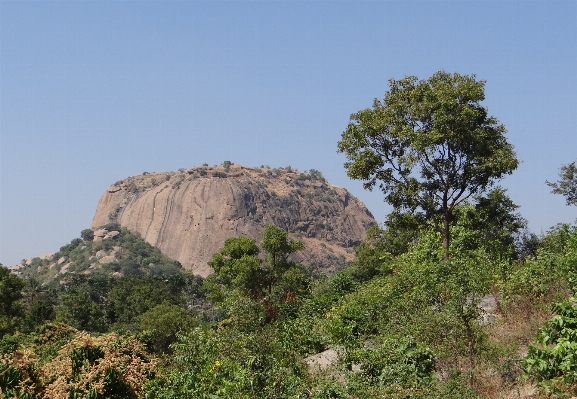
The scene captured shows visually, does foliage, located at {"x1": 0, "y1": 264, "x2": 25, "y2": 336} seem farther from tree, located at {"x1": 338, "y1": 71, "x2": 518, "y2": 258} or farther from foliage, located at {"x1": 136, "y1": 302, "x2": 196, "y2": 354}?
tree, located at {"x1": 338, "y1": 71, "x2": 518, "y2": 258}

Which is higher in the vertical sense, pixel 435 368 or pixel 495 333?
pixel 495 333

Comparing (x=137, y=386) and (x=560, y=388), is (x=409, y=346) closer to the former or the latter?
(x=560, y=388)

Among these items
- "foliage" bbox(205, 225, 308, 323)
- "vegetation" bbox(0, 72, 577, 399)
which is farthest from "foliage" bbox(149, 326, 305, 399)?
"foliage" bbox(205, 225, 308, 323)

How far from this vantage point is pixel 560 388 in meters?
7.97

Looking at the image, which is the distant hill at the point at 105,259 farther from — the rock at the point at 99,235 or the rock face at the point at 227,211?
the rock face at the point at 227,211

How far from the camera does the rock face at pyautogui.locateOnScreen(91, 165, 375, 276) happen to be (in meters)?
129

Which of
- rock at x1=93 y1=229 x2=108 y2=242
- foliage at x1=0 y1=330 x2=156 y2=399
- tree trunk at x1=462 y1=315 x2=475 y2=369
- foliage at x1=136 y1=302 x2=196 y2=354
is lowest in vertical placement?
foliage at x1=0 y1=330 x2=156 y2=399

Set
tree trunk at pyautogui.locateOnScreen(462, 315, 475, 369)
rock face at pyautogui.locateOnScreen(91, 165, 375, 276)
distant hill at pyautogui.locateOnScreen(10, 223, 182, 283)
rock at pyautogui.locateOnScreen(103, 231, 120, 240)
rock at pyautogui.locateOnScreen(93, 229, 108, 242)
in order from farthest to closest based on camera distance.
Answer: rock at pyautogui.locateOnScreen(93, 229, 108, 242), rock at pyautogui.locateOnScreen(103, 231, 120, 240), rock face at pyautogui.locateOnScreen(91, 165, 375, 276), distant hill at pyautogui.locateOnScreen(10, 223, 182, 283), tree trunk at pyautogui.locateOnScreen(462, 315, 475, 369)

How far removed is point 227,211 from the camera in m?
132

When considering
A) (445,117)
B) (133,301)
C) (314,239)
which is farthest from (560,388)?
(314,239)

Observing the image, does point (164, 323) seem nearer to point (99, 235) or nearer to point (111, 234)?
point (111, 234)

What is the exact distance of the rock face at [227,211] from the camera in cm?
12875

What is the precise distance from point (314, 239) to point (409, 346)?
136 m

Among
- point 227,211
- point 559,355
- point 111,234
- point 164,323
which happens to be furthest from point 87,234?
point 559,355
